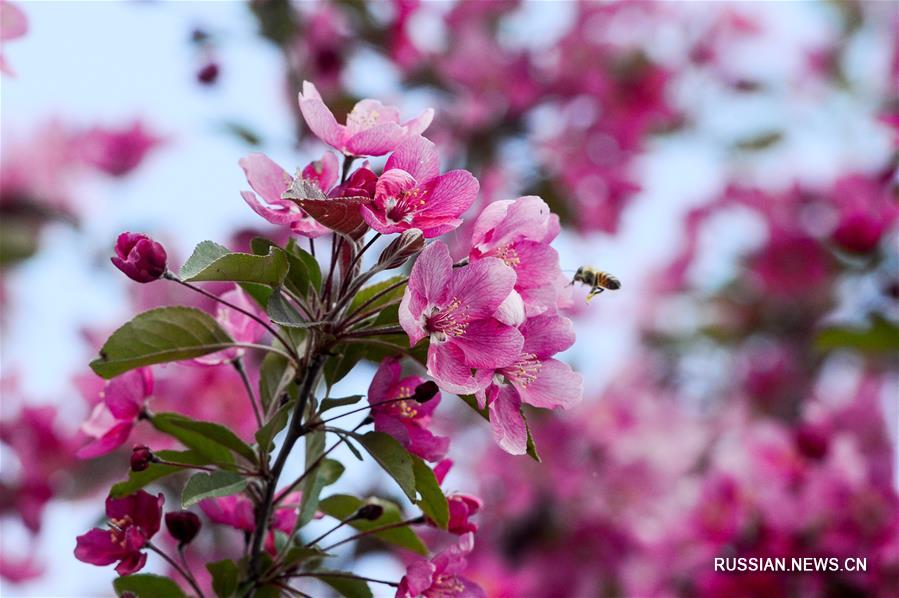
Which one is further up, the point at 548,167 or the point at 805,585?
the point at 548,167

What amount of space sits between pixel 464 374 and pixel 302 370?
6.9 inches

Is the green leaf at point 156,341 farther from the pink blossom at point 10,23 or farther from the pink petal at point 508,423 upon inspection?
the pink blossom at point 10,23

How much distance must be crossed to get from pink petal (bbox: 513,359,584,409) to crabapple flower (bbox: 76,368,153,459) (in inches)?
17.4

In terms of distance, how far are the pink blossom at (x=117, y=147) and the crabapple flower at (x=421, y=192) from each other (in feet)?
9.40

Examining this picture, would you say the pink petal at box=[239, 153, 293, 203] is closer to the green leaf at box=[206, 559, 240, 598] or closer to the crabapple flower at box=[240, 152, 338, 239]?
the crabapple flower at box=[240, 152, 338, 239]

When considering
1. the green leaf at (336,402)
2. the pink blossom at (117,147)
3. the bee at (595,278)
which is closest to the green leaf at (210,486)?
the green leaf at (336,402)

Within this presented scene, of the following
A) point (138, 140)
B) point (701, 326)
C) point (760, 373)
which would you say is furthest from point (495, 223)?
point (701, 326)

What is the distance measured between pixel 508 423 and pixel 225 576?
351 mm

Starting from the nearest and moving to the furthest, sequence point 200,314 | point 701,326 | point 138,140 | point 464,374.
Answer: point 464,374, point 200,314, point 138,140, point 701,326

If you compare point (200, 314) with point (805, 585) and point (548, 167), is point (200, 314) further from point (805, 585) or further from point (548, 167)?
point (548, 167)

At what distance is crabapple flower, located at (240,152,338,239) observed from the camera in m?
0.95

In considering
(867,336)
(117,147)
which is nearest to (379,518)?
(867,336)

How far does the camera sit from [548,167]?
3.12 meters

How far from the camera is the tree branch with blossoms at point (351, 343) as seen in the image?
90 centimetres
